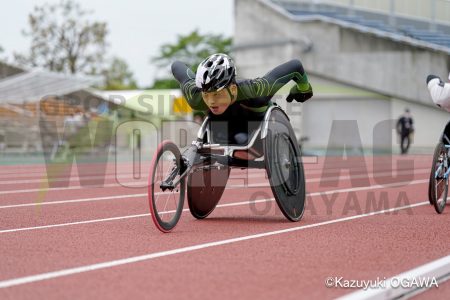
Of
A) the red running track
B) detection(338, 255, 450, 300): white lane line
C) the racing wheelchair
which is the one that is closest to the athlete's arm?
the racing wheelchair

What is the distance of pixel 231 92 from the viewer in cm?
884

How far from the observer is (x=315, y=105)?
4534cm

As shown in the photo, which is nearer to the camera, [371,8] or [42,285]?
[42,285]

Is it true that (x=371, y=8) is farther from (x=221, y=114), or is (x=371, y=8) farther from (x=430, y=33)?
(x=221, y=114)

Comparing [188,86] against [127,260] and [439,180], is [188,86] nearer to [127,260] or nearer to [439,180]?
[127,260]

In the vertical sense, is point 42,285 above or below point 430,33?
below

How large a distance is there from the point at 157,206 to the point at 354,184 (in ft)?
29.0

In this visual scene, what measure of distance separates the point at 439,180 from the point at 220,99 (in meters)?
3.41

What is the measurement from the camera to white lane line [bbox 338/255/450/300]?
5.06 m

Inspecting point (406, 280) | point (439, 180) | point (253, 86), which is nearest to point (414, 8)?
point (439, 180)

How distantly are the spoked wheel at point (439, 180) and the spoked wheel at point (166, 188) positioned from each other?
337cm

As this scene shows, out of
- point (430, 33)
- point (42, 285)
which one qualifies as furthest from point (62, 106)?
point (42, 285)

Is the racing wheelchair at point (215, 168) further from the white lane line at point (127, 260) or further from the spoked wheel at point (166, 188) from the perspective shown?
the white lane line at point (127, 260)

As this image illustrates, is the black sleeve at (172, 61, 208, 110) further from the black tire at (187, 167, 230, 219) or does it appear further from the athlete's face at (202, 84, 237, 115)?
the black tire at (187, 167, 230, 219)
